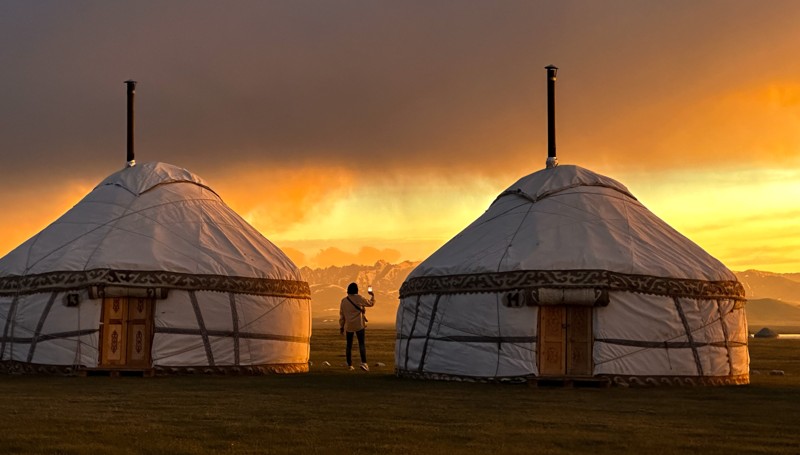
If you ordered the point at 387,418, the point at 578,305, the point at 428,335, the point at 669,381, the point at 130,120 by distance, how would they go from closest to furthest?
1. the point at 387,418
2. the point at 578,305
3. the point at 669,381
4. the point at 428,335
5. the point at 130,120

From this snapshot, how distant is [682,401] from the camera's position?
10.9 meters

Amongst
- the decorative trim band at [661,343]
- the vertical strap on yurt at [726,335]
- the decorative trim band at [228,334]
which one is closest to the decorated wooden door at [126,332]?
the decorative trim band at [228,334]

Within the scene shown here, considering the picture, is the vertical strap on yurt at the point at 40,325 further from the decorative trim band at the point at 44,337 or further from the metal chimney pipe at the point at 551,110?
the metal chimney pipe at the point at 551,110

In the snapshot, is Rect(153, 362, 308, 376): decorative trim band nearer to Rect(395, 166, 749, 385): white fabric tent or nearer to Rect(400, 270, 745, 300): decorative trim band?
Rect(395, 166, 749, 385): white fabric tent

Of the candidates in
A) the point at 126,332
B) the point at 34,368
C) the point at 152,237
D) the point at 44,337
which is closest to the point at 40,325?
the point at 44,337

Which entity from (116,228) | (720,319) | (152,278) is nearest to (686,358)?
(720,319)

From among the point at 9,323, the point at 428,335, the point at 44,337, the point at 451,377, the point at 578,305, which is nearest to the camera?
the point at 578,305

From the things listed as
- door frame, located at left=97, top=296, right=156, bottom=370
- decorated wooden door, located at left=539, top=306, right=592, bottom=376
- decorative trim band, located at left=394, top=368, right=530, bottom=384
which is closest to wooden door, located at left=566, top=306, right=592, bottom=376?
decorated wooden door, located at left=539, top=306, right=592, bottom=376

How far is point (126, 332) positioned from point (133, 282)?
688 mm

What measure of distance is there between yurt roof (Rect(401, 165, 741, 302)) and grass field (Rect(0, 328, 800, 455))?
1439 millimetres

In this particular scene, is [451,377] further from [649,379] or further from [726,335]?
[726,335]

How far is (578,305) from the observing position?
516 inches

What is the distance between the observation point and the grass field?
7270 mm

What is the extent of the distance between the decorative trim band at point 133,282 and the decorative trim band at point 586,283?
292 centimetres
